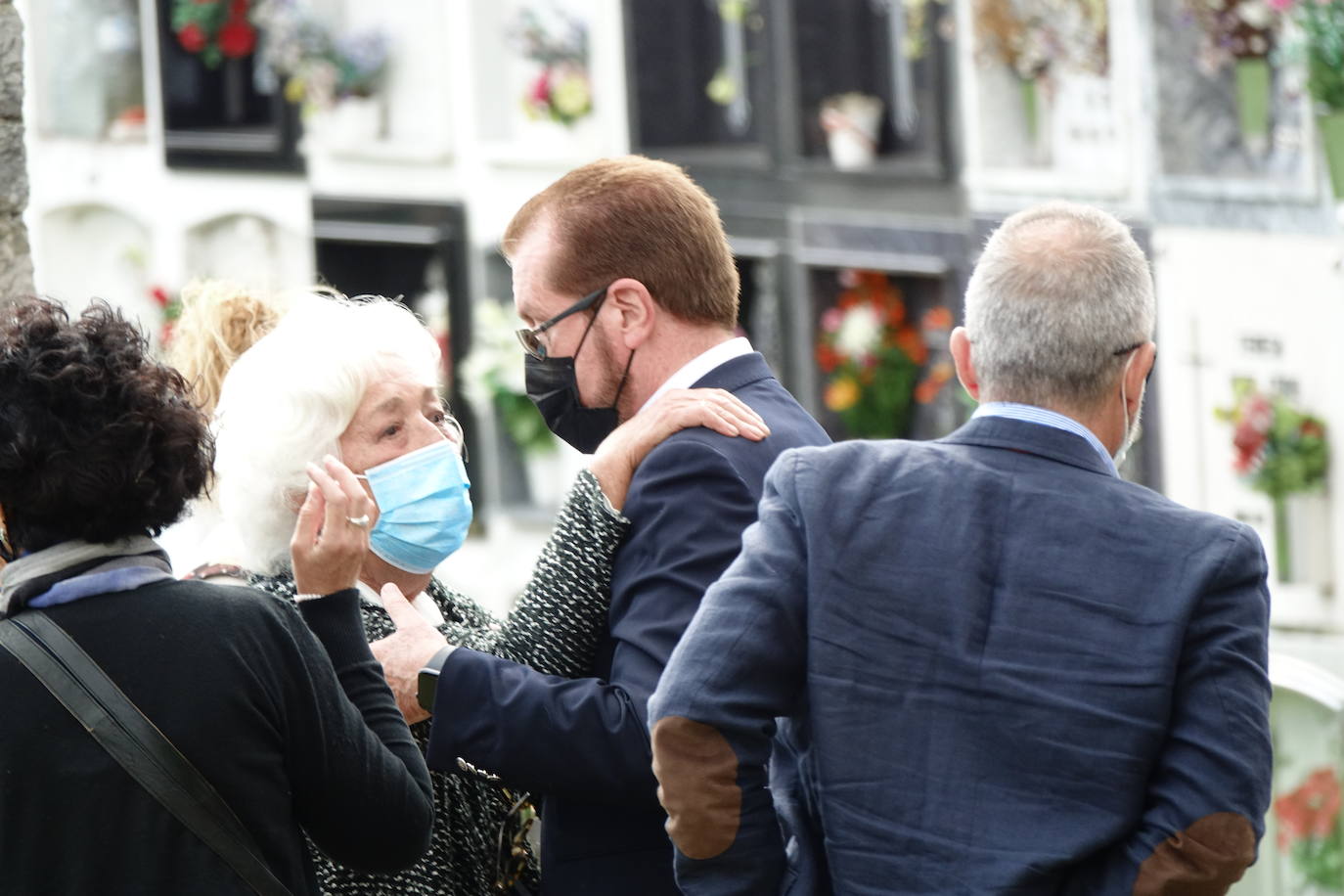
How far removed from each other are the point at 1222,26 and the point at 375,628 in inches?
338

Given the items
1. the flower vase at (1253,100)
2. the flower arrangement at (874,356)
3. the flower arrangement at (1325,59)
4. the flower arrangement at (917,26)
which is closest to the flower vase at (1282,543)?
A: the flower arrangement at (1325,59)

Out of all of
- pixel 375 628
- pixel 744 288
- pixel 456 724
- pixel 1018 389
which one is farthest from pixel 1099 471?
pixel 744 288

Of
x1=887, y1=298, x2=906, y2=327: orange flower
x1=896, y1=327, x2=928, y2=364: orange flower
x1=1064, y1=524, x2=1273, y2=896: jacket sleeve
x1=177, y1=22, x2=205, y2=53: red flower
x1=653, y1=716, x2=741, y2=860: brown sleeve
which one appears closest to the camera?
x1=1064, y1=524, x2=1273, y2=896: jacket sleeve

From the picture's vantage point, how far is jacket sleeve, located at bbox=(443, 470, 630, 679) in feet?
10.2

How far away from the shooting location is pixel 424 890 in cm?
323

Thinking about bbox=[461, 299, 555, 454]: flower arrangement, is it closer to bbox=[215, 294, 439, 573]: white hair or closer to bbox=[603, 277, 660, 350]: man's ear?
bbox=[215, 294, 439, 573]: white hair

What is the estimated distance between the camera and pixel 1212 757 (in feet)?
8.23

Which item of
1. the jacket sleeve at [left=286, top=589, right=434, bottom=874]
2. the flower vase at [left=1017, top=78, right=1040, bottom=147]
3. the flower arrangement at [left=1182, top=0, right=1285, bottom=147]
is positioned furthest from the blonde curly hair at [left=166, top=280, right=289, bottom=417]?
the flower vase at [left=1017, top=78, right=1040, bottom=147]

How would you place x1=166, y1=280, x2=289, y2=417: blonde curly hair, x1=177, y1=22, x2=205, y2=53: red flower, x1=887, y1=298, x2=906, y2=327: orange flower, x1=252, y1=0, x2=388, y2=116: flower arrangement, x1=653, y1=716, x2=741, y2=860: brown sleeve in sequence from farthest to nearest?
x1=177, y1=22, x2=205, y2=53: red flower < x1=252, y1=0, x2=388, y2=116: flower arrangement < x1=887, y1=298, x2=906, y2=327: orange flower < x1=166, y1=280, x2=289, y2=417: blonde curly hair < x1=653, y1=716, x2=741, y2=860: brown sleeve

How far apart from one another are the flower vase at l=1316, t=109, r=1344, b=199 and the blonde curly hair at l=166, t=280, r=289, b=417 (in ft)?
22.0

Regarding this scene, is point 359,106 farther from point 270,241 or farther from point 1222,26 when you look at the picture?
point 1222,26

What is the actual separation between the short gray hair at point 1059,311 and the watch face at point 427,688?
900 mm

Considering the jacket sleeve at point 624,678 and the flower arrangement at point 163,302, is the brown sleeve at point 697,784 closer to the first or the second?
the jacket sleeve at point 624,678

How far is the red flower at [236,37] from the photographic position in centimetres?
1675
